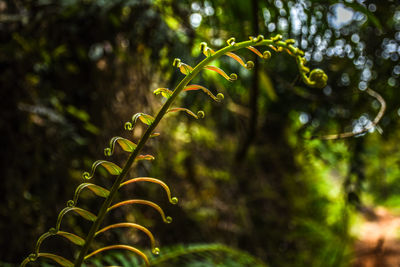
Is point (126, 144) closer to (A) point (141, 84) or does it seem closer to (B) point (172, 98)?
(B) point (172, 98)

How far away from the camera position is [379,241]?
5.57ft

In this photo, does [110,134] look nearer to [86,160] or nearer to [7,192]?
[86,160]

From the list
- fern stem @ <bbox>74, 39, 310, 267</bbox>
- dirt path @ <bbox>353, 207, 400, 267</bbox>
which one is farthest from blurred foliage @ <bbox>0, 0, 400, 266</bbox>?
dirt path @ <bbox>353, 207, 400, 267</bbox>

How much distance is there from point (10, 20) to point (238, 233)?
4.86 feet

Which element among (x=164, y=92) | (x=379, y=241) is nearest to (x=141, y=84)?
(x=164, y=92)

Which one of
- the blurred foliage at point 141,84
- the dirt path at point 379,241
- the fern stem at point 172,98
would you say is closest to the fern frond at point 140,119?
the fern stem at point 172,98

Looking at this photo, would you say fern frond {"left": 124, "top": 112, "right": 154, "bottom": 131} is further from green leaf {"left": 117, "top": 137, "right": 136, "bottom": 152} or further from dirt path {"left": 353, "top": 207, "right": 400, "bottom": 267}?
dirt path {"left": 353, "top": 207, "right": 400, "bottom": 267}

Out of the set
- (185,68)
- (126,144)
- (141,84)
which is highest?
(141,84)

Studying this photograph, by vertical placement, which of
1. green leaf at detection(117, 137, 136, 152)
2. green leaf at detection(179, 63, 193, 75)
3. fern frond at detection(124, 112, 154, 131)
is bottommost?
green leaf at detection(117, 137, 136, 152)

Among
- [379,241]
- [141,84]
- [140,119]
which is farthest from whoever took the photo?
[379,241]

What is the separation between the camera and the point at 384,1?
845mm

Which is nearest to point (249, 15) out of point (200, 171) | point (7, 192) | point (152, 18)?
point (152, 18)

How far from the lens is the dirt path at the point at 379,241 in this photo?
213 cm

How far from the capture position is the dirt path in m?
2.13
